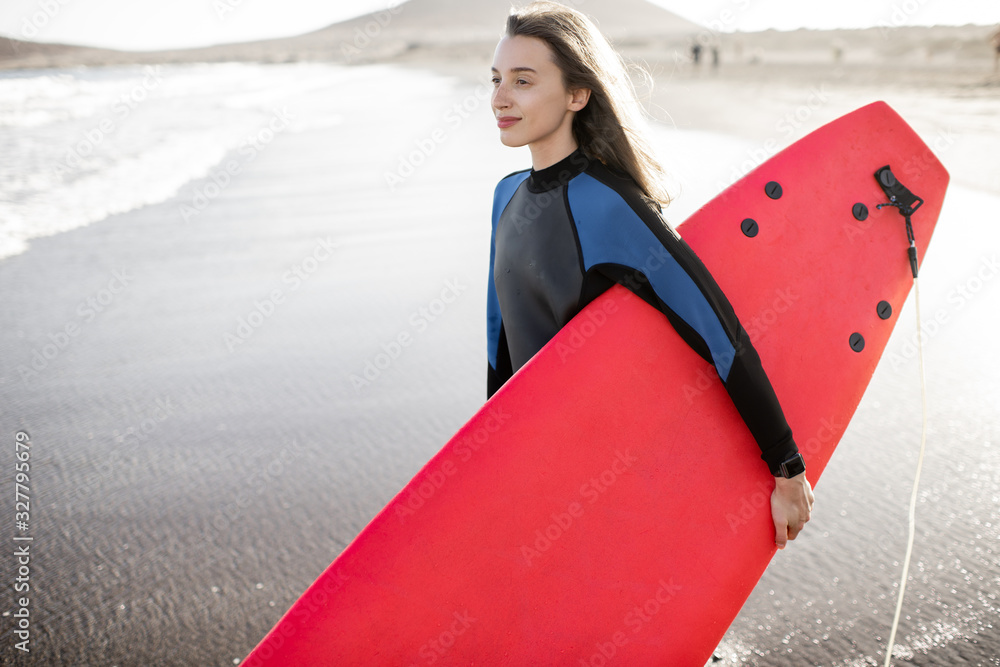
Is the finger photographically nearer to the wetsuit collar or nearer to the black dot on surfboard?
the black dot on surfboard

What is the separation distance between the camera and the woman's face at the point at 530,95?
1.57 m

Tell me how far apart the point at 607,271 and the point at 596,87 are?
1.44 ft

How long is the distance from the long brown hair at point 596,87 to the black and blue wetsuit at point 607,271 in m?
0.05

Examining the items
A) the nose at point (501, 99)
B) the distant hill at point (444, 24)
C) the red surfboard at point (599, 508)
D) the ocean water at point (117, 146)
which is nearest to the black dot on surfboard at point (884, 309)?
the red surfboard at point (599, 508)

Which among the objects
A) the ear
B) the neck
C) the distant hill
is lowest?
the distant hill

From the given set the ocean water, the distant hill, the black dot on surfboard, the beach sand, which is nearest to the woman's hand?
the beach sand

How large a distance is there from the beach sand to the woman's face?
293 millimetres

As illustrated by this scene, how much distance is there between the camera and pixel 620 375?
164 centimetres

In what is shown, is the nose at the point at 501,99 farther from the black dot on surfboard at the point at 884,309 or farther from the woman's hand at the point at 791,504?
the black dot on surfboard at the point at 884,309

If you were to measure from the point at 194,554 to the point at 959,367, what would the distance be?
3.48 metres

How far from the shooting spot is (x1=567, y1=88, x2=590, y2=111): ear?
161 centimetres

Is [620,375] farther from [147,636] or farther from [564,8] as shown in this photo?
[147,636]

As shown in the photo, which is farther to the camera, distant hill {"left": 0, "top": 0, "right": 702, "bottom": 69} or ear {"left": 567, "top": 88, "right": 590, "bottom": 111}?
distant hill {"left": 0, "top": 0, "right": 702, "bottom": 69}

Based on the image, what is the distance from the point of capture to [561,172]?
5.31 feet
